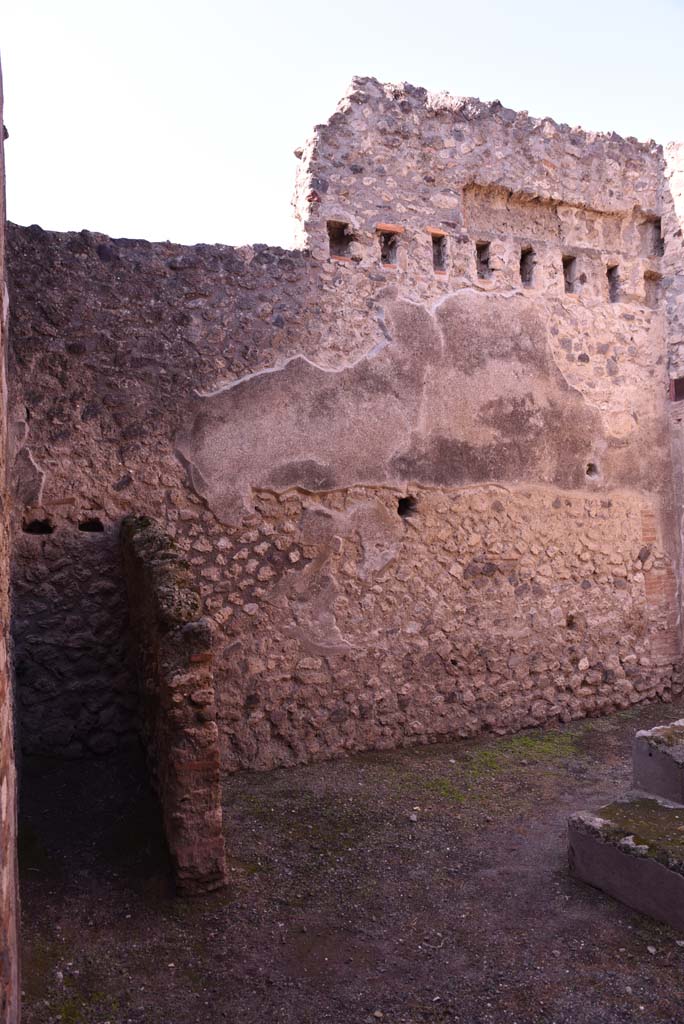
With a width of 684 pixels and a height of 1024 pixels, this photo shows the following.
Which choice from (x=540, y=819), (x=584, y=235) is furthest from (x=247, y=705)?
(x=584, y=235)

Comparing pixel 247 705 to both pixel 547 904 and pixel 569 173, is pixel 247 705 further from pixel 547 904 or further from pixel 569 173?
pixel 569 173

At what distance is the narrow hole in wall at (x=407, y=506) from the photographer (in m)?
5.28

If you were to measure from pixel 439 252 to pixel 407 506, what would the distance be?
1709 mm

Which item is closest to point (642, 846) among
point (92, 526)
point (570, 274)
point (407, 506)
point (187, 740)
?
point (187, 740)

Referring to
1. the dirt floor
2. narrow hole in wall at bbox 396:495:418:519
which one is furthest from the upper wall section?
the dirt floor

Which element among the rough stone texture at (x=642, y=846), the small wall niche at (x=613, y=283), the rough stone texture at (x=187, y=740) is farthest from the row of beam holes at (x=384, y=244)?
the rough stone texture at (x=642, y=846)

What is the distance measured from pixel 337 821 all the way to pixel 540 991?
1486mm

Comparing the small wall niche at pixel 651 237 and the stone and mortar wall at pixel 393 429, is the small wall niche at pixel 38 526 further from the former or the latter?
the small wall niche at pixel 651 237

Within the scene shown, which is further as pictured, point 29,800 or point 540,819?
point 540,819

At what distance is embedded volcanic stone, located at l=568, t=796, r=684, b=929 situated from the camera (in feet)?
10.4

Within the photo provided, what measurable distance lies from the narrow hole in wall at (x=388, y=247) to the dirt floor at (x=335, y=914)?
312cm

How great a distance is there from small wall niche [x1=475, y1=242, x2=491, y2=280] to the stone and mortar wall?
0.16 feet

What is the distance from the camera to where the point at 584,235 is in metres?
6.11

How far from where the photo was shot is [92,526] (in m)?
4.45
